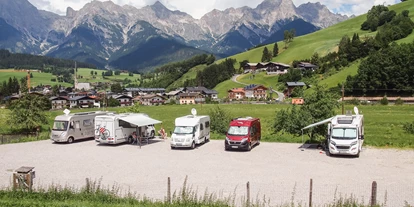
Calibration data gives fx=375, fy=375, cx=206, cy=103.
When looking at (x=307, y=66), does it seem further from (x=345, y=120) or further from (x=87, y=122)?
(x=345, y=120)

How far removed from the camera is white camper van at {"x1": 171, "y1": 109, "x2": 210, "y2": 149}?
29594 mm

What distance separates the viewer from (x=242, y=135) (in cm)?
2859

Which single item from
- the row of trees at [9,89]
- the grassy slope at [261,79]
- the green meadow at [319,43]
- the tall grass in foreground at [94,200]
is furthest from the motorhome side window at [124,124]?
the row of trees at [9,89]

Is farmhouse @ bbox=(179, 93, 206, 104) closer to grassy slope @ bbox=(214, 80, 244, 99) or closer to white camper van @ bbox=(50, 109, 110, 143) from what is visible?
grassy slope @ bbox=(214, 80, 244, 99)

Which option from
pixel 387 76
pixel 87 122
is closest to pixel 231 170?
pixel 87 122

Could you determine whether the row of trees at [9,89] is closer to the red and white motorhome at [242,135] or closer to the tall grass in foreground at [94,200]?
the red and white motorhome at [242,135]

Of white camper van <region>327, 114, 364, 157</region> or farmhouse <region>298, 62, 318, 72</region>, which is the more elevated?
farmhouse <region>298, 62, 318, 72</region>

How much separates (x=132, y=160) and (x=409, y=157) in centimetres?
1842

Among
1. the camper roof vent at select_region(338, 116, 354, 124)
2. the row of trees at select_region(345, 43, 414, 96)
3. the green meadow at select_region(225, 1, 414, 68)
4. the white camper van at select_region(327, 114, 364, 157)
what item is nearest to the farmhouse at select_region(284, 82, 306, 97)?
the row of trees at select_region(345, 43, 414, 96)

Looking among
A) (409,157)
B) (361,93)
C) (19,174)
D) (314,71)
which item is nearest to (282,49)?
(314,71)

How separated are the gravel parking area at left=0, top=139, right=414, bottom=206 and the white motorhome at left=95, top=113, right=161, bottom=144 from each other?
0.97 metres

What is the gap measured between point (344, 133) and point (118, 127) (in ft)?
60.2

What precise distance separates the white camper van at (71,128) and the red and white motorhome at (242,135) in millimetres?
14725

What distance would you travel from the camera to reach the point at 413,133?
3634cm
